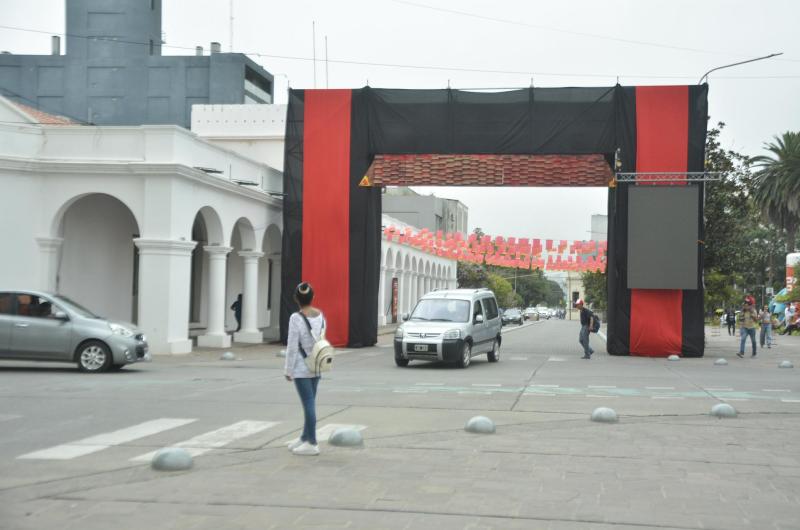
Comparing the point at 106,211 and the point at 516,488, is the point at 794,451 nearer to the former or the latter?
the point at 516,488

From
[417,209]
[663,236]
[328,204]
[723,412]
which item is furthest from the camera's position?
[417,209]

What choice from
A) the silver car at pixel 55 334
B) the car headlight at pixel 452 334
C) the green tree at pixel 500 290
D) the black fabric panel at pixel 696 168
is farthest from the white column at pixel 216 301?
the green tree at pixel 500 290

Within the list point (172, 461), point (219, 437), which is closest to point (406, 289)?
point (219, 437)

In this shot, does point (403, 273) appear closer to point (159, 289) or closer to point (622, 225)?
point (622, 225)

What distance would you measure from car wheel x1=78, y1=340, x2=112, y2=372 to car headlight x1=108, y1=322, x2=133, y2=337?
379mm

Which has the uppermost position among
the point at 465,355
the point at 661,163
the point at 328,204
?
the point at 661,163

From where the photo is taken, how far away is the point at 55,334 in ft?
61.7

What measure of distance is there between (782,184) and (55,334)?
2128 inches

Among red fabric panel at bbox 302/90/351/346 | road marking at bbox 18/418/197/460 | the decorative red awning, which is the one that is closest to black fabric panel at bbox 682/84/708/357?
the decorative red awning

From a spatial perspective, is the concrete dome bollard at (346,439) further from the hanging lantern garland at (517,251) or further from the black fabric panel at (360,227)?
the hanging lantern garland at (517,251)

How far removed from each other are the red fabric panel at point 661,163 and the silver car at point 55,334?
16.2 metres

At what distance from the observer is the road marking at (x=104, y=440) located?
30.3ft

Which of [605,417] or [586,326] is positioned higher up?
[586,326]

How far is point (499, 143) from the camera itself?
2934 centimetres
